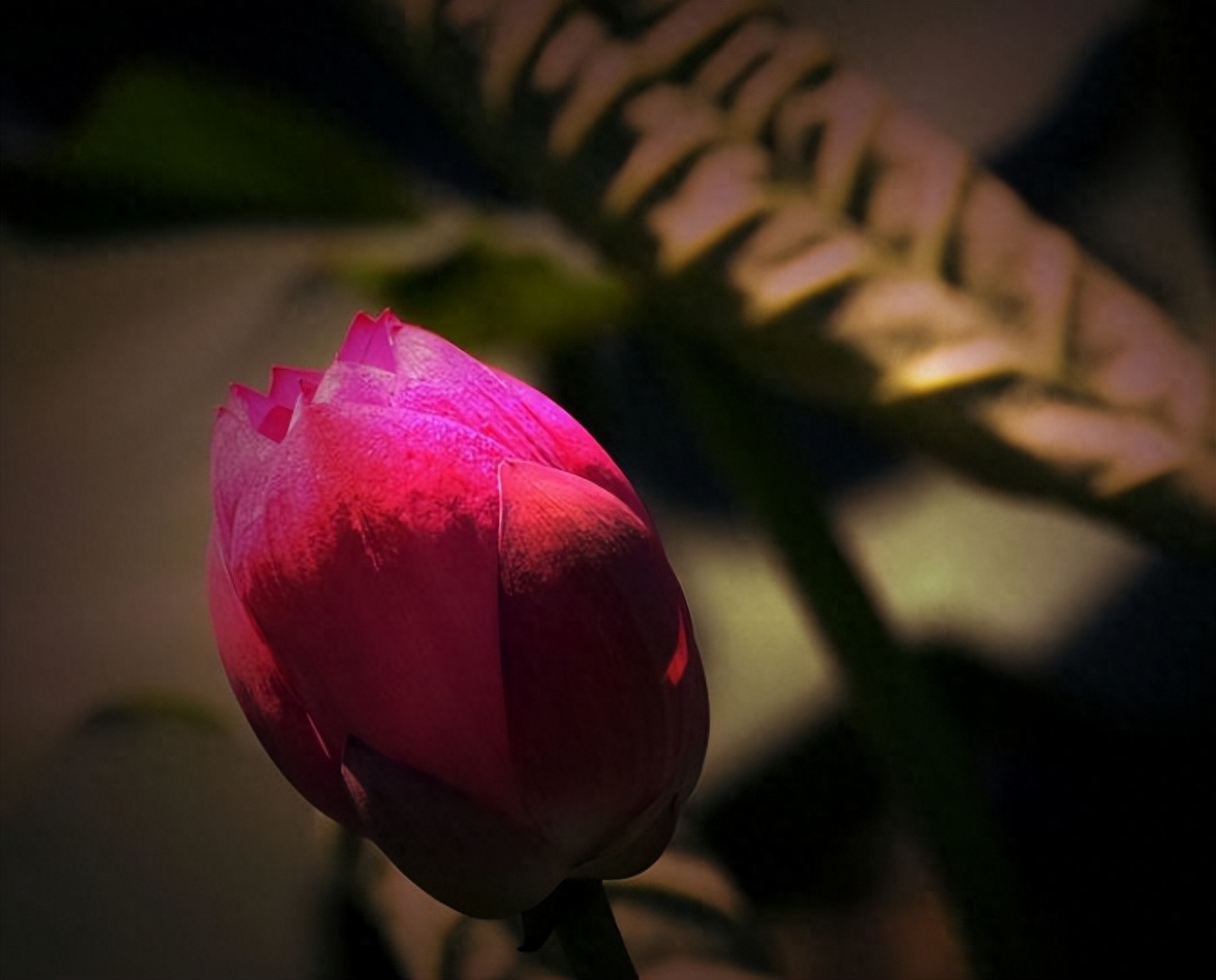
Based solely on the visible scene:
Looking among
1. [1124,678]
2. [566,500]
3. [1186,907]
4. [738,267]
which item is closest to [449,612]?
[566,500]

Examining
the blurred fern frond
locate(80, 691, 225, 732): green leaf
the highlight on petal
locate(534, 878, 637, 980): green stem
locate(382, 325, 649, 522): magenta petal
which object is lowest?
locate(80, 691, 225, 732): green leaf

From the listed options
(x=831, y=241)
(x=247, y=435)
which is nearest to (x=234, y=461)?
(x=247, y=435)

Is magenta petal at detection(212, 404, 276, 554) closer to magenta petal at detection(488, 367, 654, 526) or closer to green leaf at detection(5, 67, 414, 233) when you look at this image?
magenta petal at detection(488, 367, 654, 526)

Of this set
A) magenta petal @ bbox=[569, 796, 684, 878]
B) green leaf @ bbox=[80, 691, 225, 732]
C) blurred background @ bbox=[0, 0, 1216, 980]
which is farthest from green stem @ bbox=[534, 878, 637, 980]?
green leaf @ bbox=[80, 691, 225, 732]

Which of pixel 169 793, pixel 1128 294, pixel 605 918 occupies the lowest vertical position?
pixel 169 793

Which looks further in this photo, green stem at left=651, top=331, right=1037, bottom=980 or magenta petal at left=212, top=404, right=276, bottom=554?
green stem at left=651, top=331, right=1037, bottom=980

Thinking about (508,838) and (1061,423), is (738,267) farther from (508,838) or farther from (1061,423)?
(508,838)
